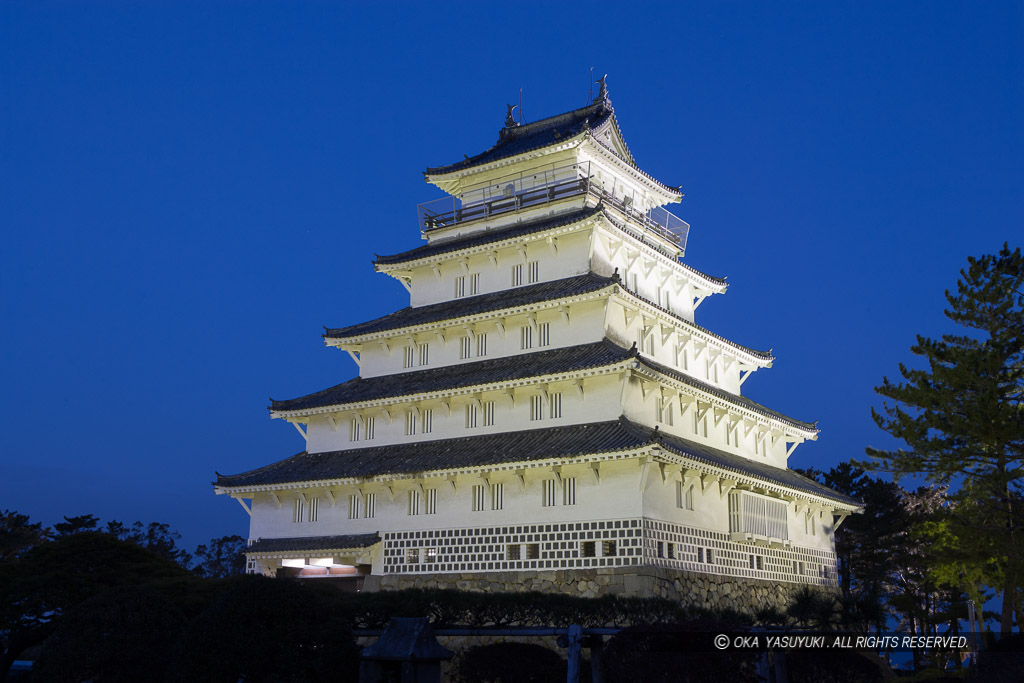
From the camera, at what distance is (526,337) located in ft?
130

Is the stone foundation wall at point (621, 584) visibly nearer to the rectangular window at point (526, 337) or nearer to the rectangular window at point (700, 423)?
the rectangular window at point (700, 423)

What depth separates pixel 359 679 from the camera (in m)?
20.2

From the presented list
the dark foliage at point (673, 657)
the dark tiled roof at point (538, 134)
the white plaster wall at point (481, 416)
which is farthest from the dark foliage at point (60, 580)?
the dark tiled roof at point (538, 134)

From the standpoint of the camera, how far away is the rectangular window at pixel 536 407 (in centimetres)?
3700

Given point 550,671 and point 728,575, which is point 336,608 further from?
point 728,575

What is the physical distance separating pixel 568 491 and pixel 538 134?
22878 mm

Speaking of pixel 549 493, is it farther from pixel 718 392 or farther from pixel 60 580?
pixel 60 580

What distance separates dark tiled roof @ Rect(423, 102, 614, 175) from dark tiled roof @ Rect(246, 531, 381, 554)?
1957 cm

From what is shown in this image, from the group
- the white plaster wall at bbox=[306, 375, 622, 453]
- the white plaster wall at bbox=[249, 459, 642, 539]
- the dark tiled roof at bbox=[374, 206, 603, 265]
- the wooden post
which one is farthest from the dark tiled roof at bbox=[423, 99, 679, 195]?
the wooden post

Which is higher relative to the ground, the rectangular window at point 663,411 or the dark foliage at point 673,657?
the rectangular window at point 663,411

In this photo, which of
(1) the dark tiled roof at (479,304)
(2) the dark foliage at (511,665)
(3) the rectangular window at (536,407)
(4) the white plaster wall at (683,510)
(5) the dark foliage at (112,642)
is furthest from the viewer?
(1) the dark tiled roof at (479,304)

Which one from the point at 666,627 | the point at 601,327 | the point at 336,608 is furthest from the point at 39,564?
the point at 601,327

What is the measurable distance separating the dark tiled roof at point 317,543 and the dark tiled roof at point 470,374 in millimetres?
6093

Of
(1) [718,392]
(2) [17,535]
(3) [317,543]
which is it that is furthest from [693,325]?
(2) [17,535]
